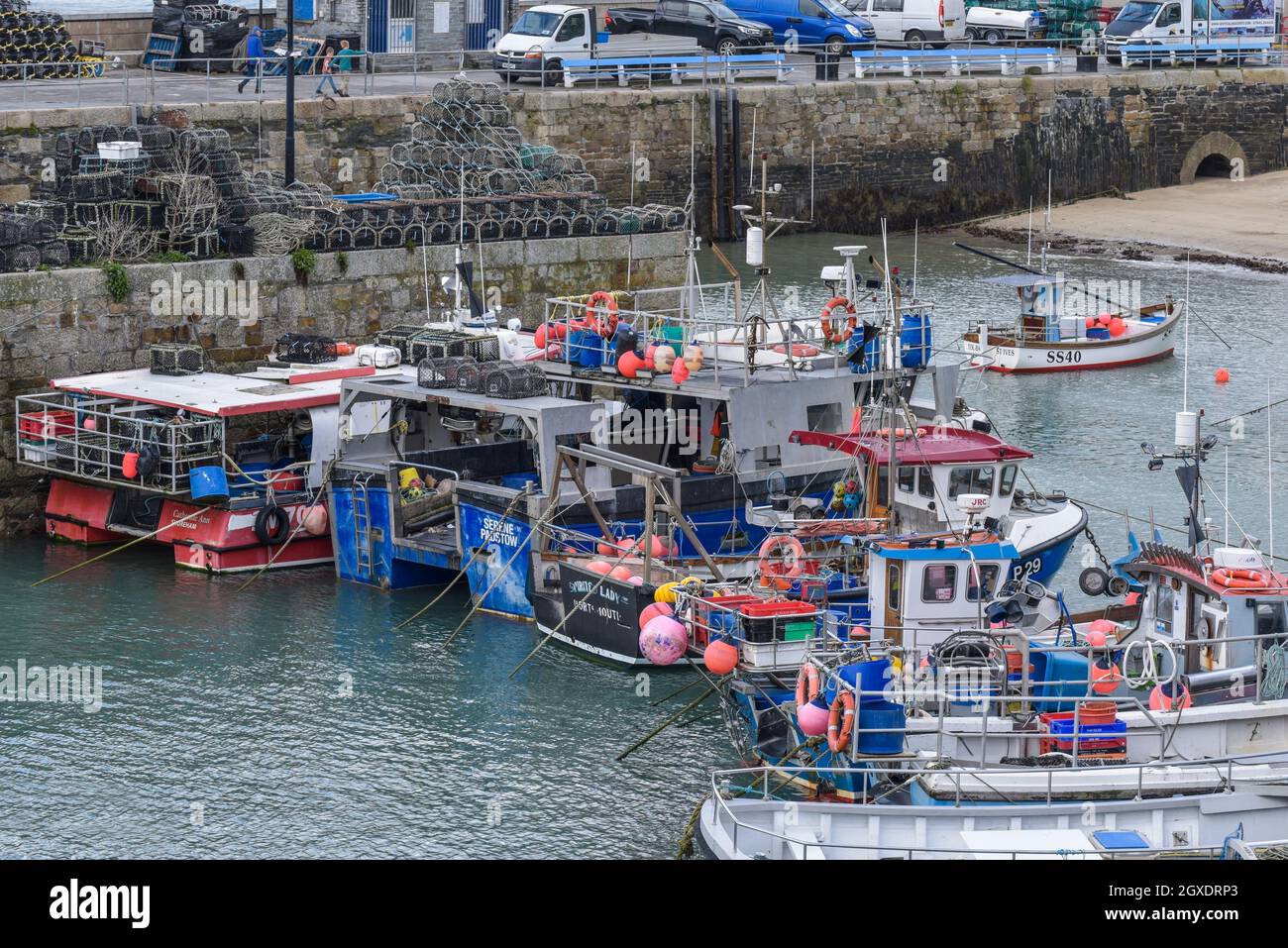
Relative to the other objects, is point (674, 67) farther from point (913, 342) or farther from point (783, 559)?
point (783, 559)

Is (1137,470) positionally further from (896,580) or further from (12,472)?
(12,472)

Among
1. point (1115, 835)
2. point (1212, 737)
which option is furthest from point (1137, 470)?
point (1115, 835)

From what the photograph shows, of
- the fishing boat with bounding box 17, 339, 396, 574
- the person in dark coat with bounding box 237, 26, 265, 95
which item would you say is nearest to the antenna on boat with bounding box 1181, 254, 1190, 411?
the fishing boat with bounding box 17, 339, 396, 574

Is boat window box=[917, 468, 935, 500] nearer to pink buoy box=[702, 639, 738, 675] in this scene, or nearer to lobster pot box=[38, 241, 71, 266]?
pink buoy box=[702, 639, 738, 675]

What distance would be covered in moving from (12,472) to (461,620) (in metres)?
6.77

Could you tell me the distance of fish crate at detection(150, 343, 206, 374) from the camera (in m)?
25.9

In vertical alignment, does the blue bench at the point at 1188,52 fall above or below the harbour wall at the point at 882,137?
above

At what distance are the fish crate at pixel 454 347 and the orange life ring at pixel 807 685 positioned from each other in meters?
9.26

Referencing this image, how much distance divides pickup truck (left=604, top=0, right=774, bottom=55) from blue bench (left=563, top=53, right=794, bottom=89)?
0.60m

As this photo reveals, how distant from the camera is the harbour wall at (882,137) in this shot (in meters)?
38.8

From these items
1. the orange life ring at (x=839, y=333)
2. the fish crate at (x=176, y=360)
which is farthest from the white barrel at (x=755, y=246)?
the fish crate at (x=176, y=360)

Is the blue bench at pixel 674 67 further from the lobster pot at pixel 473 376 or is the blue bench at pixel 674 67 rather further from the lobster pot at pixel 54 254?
the lobster pot at pixel 473 376

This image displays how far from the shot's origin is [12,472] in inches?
1029

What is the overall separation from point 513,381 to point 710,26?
2727cm
